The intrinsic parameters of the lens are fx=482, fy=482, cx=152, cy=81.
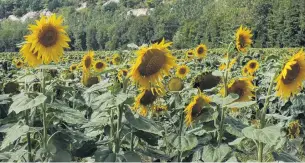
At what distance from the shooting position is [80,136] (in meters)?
2.46

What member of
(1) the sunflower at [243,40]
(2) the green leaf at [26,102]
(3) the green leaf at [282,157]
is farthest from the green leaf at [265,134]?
(1) the sunflower at [243,40]

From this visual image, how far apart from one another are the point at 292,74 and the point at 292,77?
0.05 feet

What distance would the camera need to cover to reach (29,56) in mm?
2562

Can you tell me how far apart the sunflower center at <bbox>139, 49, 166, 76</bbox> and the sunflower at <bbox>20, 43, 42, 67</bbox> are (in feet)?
2.07

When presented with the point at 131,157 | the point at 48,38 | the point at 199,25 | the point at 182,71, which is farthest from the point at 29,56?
the point at 199,25

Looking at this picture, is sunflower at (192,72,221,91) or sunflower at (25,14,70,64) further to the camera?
sunflower at (192,72,221,91)

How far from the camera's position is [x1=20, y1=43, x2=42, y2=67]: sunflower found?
2.54 meters

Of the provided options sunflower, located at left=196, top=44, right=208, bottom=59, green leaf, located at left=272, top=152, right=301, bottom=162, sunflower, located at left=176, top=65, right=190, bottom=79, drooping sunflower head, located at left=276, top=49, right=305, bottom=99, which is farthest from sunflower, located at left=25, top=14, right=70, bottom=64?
sunflower, located at left=196, top=44, right=208, bottom=59

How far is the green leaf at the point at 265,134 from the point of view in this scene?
212 cm

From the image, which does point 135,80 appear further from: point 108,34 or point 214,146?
point 108,34

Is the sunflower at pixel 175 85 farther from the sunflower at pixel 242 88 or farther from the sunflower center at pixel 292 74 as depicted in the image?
the sunflower center at pixel 292 74

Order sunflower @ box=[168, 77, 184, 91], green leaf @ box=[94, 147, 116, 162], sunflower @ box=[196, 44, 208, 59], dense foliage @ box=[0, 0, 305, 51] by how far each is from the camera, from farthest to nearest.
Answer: dense foliage @ box=[0, 0, 305, 51]
sunflower @ box=[196, 44, 208, 59]
sunflower @ box=[168, 77, 184, 91]
green leaf @ box=[94, 147, 116, 162]

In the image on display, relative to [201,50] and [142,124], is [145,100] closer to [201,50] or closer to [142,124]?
[142,124]

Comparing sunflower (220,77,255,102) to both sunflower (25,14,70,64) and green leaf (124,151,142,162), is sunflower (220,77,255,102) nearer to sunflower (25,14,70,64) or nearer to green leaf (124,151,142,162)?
green leaf (124,151,142,162)
